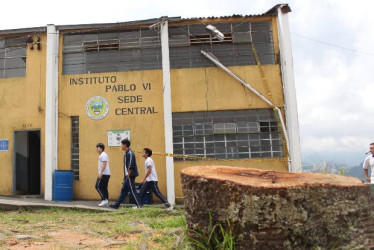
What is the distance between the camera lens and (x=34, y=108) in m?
10.4

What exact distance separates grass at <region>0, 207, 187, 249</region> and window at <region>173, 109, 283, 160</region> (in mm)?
2975

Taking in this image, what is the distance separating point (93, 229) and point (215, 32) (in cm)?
629

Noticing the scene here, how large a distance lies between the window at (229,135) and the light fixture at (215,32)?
2013mm

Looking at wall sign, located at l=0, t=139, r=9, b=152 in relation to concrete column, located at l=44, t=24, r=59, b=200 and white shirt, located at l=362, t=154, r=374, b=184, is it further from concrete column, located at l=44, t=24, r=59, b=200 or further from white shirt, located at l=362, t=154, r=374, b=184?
white shirt, located at l=362, t=154, r=374, b=184

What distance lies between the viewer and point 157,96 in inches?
397

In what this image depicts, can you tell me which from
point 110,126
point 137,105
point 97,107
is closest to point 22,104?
point 97,107

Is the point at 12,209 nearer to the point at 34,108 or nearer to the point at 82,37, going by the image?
the point at 34,108

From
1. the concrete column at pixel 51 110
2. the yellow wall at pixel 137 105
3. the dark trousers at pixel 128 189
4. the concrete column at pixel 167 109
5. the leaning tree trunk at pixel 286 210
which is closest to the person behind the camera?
the leaning tree trunk at pixel 286 210

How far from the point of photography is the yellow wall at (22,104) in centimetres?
1028

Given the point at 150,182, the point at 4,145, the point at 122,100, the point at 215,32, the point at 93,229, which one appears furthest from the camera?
the point at 4,145

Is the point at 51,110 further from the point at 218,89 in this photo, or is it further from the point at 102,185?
the point at 218,89

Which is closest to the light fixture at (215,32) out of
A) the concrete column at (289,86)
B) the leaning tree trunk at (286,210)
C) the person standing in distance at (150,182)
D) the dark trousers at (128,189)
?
the concrete column at (289,86)

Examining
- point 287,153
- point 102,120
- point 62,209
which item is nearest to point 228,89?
point 287,153

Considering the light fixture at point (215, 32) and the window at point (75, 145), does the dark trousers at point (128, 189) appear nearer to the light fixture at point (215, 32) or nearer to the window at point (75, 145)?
the window at point (75, 145)
